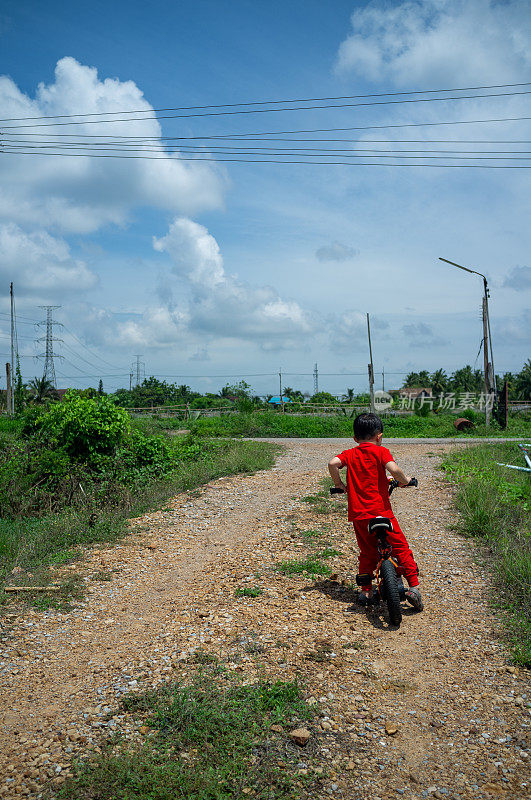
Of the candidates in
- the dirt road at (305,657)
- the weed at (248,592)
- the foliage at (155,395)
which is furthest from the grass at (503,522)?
the foliage at (155,395)

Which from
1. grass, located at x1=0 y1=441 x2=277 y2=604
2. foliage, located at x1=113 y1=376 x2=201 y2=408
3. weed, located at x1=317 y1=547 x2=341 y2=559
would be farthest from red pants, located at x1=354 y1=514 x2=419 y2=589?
foliage, located at x1=113 y1=376 x2=201 y2=408

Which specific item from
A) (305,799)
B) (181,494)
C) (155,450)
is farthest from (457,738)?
(155,450)

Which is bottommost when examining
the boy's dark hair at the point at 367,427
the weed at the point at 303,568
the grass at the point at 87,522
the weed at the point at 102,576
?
the weed at the point at 102,576

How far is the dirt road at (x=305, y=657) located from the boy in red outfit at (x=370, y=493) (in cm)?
43

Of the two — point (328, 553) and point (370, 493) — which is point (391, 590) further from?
point (328, 553)

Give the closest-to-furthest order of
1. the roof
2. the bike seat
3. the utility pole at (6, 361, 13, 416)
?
the bike seat
the utility pole at (6, 361, 13, 416)
the roof

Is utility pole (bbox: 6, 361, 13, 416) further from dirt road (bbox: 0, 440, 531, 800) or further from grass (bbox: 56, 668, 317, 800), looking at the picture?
grass (bbox: 56, 668, 317, 800)

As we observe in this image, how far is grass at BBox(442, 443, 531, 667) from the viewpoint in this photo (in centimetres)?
483

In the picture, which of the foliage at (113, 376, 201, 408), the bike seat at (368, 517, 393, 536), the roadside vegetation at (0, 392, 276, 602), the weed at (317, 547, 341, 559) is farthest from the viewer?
the foliage at (113, 376, 201, 408)

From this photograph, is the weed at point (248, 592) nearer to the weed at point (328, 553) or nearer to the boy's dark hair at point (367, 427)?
the weed at point (328, 553)

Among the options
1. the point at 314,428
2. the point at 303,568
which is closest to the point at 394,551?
the point at 303,568

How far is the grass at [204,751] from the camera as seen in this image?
2.85m

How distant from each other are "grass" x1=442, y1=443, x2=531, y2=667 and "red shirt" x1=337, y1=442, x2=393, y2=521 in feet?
4.58

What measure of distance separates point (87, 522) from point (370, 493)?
4.83m
